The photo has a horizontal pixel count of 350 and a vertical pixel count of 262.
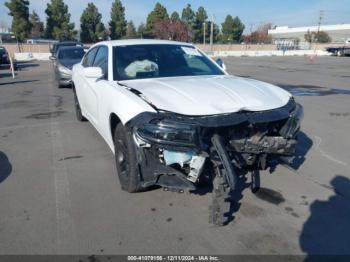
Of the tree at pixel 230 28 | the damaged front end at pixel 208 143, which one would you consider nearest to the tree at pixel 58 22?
the tree at pixel 230 28

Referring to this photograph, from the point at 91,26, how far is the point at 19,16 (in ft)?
46.6

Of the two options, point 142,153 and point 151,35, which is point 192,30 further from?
point 142,153

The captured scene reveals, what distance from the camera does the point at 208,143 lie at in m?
3.08

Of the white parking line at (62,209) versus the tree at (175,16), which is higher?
the tree at (175,16)

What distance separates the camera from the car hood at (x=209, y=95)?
10.2ft

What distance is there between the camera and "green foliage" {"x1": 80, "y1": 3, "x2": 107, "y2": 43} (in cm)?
5653

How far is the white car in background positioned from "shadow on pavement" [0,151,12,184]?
4.85 ft

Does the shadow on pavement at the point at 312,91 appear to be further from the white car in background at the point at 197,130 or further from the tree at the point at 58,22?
the tree at the point at 58,22

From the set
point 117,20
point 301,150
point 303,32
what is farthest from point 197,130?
point 303,32

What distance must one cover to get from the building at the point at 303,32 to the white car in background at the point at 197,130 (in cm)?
9494

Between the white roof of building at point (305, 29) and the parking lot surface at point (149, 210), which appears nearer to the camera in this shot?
the parking lot surface at point (149, 210)

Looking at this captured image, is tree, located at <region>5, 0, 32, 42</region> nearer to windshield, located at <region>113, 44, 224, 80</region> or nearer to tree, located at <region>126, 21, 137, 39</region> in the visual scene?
tree, located at <region>126, 21, 137, 39</region>

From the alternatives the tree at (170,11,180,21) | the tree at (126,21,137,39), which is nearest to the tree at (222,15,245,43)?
the tree at (170,11,180,21)

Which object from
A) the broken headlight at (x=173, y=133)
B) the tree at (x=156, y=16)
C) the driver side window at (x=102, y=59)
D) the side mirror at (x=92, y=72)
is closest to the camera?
the broken headlight at (x=173, y=133)
